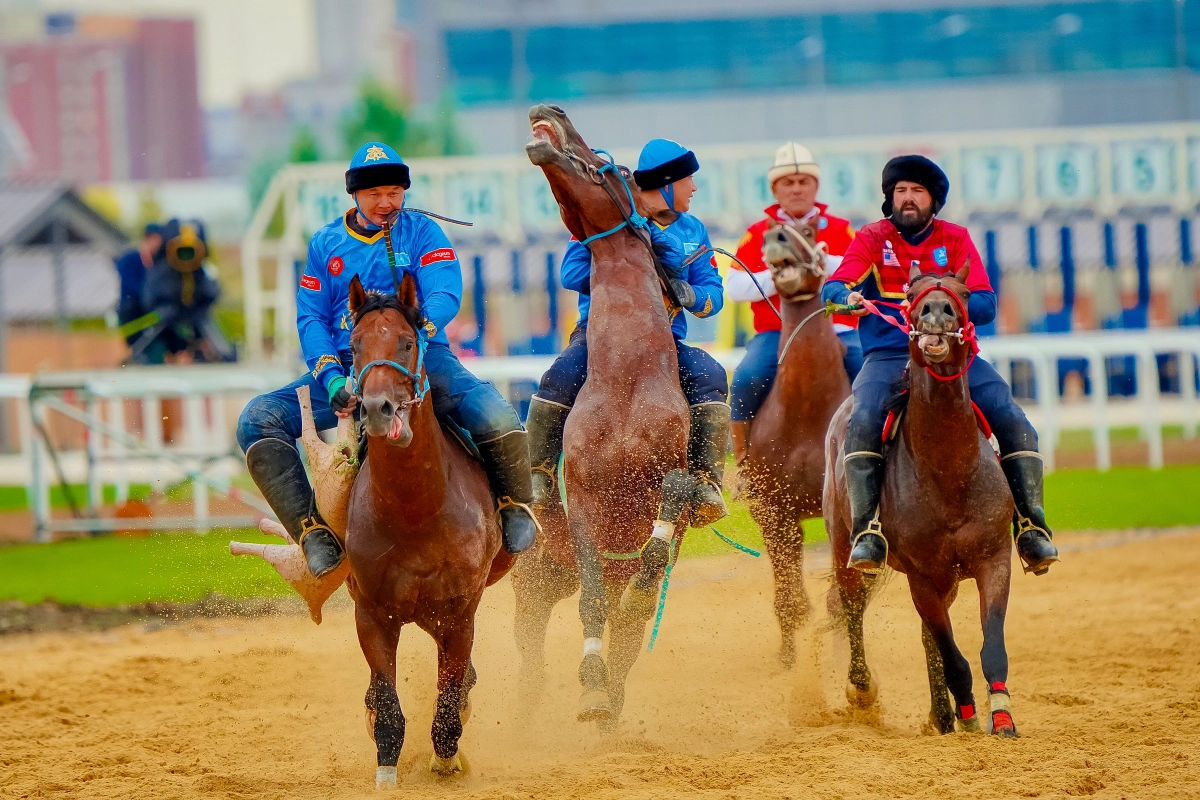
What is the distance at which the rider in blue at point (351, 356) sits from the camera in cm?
674

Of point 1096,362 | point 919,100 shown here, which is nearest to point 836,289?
point 1096,362

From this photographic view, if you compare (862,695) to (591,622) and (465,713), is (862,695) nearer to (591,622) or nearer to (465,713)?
(591,622)

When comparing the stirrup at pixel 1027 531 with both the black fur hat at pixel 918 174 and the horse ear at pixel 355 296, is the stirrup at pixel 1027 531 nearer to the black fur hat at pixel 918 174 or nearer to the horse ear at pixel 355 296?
the black fur hat at pixel 918 174

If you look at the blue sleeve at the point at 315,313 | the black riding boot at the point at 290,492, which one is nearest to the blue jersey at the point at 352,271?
the blue sleeve at the point at 315,313

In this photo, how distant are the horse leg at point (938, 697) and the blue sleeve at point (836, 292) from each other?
1598 millimetres

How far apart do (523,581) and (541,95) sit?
4839cm

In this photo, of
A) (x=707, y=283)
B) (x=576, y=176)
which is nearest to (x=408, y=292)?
(x=576, y=176)

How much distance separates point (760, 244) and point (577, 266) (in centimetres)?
217

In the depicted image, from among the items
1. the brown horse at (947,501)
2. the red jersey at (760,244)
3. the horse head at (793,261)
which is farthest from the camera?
the red jersey at (760,244)

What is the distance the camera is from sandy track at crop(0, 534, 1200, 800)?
612 cm

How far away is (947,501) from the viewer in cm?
672

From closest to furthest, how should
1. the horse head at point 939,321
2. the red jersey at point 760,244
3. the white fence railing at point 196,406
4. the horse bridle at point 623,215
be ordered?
the horse head at point 939,321, the horse bridle at point 623,215, the red jersey at point 760,244, the white fence railing at point 196,406

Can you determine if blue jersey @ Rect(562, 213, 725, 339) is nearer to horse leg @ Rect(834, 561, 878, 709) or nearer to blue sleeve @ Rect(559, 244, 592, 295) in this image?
blue sleeve @ Rect(559, 244, 592, 295)

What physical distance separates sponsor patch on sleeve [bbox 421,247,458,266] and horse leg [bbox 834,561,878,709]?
259 cm
